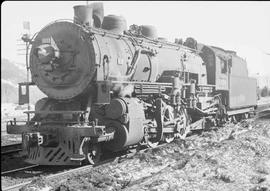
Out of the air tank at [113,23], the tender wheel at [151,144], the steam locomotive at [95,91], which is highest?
the air tank at [113,23]

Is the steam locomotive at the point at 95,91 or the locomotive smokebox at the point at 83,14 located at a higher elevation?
the locomotive smokebox at the point at 83,14

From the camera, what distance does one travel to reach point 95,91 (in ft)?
29.7

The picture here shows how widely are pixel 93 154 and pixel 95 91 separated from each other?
1617 mm

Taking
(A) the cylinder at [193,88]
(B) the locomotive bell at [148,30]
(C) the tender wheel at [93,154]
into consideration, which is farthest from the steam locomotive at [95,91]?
(A) the cylinder at [193,88]

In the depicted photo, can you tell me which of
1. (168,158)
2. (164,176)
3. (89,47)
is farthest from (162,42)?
(164,176)

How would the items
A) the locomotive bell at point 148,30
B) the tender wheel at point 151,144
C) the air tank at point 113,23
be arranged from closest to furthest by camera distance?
the tender wheel at point 151,144, the air tank at point 113,23, the locomotive bell at point 148,30

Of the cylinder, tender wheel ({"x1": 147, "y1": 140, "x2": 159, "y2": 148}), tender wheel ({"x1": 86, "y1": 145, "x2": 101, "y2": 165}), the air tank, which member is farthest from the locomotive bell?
tender wheel ({"x1": 86, "y1": 145, "x2": 101, "y2": 165})

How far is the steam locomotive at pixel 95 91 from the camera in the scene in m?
8.53

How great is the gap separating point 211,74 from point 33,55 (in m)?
8.32

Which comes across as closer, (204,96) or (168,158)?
(168,158)

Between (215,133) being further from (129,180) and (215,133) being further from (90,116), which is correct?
(129,180)

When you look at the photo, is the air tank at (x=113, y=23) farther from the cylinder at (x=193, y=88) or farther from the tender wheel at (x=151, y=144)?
the cylinder at (x=193, y=88)

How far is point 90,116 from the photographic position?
9.12 meters

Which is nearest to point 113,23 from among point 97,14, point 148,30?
point 97,14
